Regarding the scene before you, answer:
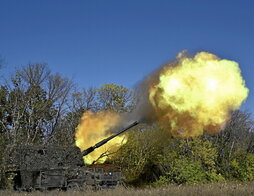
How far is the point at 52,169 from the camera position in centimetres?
1597

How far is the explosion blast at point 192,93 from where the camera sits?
1436cm

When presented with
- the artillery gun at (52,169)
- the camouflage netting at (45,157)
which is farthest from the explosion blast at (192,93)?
the camouflage netting at (45,157)

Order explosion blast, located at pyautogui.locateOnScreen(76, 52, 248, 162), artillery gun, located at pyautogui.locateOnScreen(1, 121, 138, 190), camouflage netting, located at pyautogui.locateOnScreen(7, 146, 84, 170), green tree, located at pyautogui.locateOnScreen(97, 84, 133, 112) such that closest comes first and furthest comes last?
1. explosion blast, located at pyautogui.locateOnScreen(76, 52, 248, 162)
2. artillery gun, located at pyautogui.locateOnScreen(1, 121, 138, 190)
3. camouflage netting, located at pyautogui.locateOnScreen(7, 146, 84, 170)
4. green tree, located at pyautogui.locateOnScreen(97, 84, 133, 112)

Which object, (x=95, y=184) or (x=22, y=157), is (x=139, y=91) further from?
(x=22, y=157)

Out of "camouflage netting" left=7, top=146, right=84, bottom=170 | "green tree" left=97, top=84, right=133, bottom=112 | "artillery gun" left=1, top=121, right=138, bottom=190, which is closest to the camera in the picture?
"artillery gun" left=1, top=121, right=138, bottom=190

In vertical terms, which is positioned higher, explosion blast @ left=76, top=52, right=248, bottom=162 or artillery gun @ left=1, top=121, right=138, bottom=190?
explosion blast @ left=76, top=52, right=248, bottom=162

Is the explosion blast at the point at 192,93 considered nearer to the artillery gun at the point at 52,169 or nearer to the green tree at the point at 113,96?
the artillery gun at the point at 52,169

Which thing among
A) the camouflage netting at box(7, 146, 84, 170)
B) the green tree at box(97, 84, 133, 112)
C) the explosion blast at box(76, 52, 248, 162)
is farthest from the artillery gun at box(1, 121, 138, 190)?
the green tree at box(97, 84, 133, 112)

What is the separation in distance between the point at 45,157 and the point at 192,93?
7478 millimetres

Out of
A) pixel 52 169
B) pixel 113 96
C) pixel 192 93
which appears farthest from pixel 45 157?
pixel 113 96

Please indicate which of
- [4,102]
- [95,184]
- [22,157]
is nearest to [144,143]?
[95,184]

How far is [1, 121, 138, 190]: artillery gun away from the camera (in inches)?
624

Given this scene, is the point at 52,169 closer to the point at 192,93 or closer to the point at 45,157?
the point at 45,157

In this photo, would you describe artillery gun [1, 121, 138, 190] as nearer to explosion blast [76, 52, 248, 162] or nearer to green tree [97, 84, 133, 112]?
explosion blast [76, 52, 248, 162]
